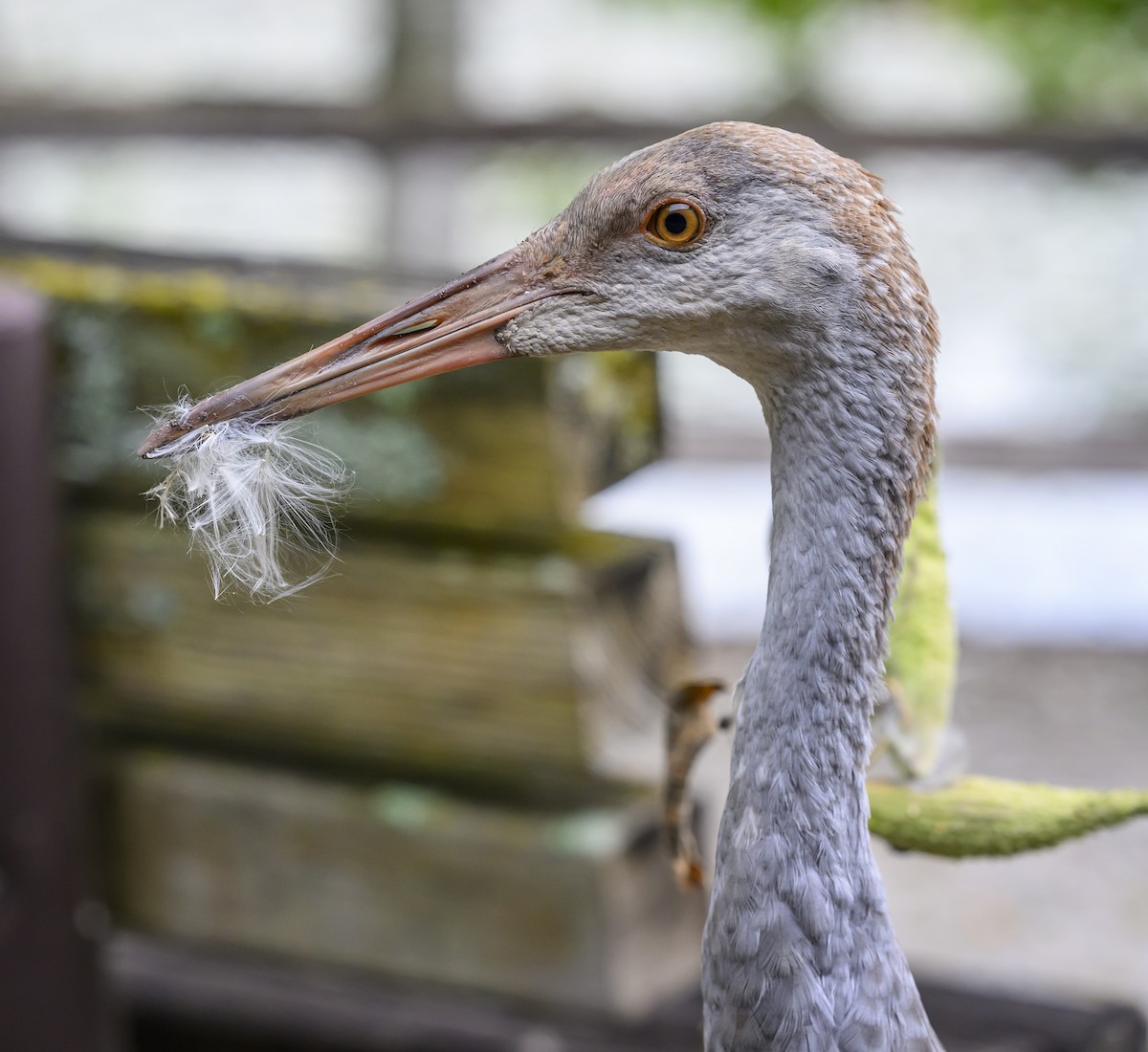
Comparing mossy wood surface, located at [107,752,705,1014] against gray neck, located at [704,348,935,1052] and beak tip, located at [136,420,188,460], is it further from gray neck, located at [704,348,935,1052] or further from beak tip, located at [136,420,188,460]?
beak tip, located at [136,420,188,460]

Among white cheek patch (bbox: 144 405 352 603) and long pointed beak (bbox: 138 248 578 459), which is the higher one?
long pointed beak (bbox: 138 248 578 459)

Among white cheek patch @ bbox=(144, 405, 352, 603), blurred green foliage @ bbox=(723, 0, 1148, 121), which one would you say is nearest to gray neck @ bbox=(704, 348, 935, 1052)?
white cheek patch @ bbox=(144, 405, 352, 603)

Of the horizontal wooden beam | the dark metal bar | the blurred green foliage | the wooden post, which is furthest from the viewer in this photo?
the blurred green foliage

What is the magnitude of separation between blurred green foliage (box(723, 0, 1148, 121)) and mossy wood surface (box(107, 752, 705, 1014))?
19.6 ft

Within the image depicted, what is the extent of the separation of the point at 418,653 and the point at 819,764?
35.3 inches

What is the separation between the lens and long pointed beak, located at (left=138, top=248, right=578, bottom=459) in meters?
1.22

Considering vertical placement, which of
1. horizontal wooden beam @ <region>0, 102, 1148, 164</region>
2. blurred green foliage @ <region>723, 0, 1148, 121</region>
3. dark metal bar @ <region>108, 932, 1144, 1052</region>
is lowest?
dark metal bar @ <region>108, 932, 1144, 1052</region>

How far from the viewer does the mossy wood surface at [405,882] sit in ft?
6.57

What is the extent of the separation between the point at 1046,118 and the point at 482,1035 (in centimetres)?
456

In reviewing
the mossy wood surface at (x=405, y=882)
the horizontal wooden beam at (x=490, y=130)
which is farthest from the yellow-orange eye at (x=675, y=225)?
the horizontal wooden beam at (x=490, y=130)

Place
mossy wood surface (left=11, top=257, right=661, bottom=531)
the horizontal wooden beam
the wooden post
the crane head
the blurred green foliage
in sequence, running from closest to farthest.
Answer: the crane head, mossy wood surface (left=11, top=257, right=661, bottom=531), the wooden post, the horizontal wooden beam, the blurred green foliage

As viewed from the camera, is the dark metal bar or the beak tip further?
the dark metal bar

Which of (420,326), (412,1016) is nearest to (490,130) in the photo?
(412,1016)

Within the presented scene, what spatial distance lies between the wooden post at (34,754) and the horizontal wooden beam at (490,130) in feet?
10.9
